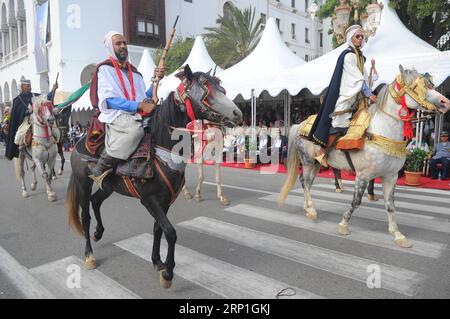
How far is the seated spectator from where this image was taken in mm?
9172

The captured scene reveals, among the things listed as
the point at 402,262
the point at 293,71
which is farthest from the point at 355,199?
the point at 293,71

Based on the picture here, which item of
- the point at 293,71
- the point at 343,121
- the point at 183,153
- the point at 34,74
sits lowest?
the point at 183,153

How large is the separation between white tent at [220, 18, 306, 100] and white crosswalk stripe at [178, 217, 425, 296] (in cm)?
743

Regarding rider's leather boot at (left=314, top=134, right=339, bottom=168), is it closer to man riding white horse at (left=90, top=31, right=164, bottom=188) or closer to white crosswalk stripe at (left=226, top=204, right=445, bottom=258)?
white crosswalk stripe at (left=226, top=204, right=445, bottom=258)

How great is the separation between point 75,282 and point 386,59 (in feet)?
32.9

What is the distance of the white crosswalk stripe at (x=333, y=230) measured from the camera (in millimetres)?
4375

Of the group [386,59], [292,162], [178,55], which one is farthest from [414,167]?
[178,55]

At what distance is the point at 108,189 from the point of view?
155 inches

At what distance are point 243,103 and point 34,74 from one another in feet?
78.3

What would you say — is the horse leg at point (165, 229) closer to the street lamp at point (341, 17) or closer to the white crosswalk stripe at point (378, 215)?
the white crosswalk stripe at point (378, 215)

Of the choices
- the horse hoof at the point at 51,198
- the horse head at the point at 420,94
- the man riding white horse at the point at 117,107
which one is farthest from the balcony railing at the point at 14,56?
the horse head at the point at 420,94

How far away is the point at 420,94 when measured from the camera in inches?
166

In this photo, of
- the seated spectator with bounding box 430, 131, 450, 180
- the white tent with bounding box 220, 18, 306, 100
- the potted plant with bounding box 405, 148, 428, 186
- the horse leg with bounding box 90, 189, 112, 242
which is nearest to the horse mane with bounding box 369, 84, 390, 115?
the horse leg with bounding box 90, 189, 112, 242
